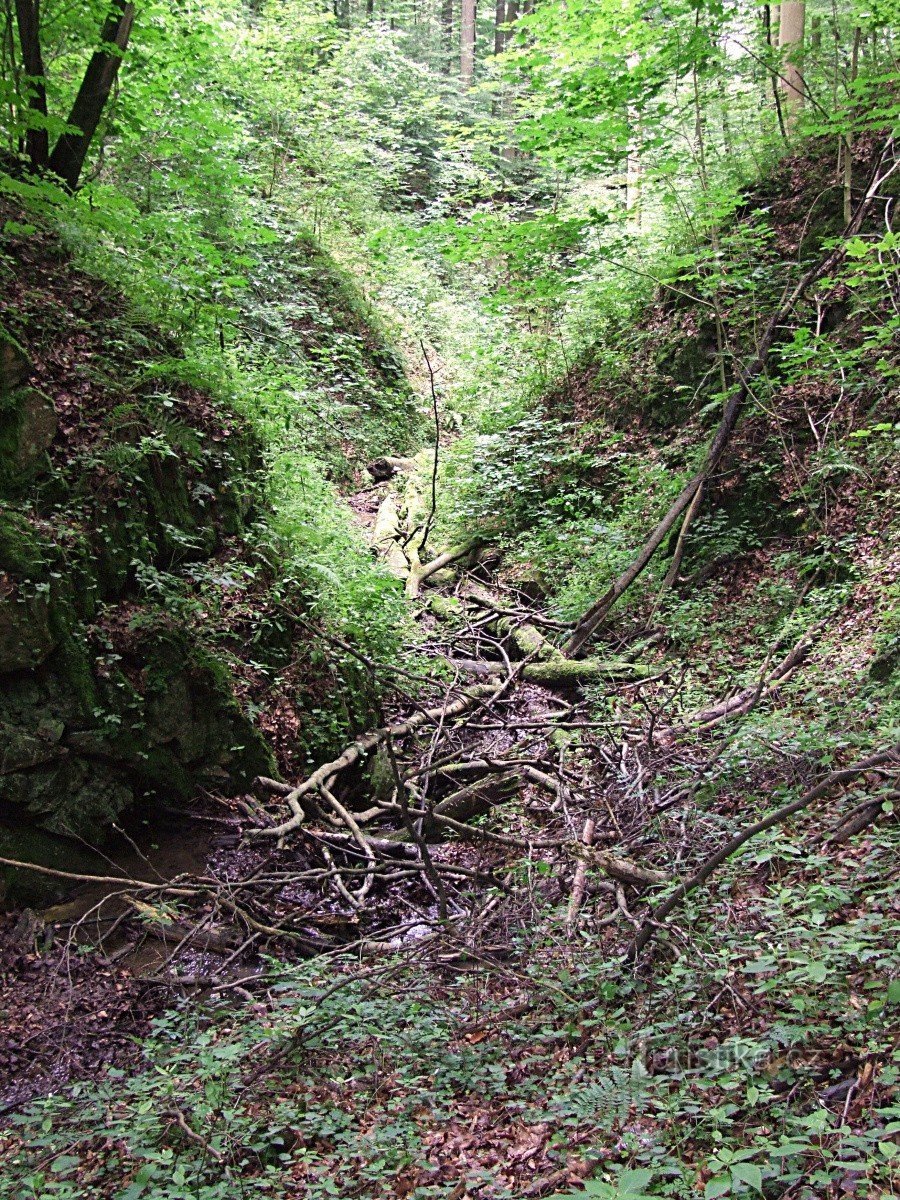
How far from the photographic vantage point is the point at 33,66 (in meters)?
7.32

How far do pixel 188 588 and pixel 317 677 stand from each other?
1.49 meters

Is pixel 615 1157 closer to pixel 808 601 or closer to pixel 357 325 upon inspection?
pixel 808 601

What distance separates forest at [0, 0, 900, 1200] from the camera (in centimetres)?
334

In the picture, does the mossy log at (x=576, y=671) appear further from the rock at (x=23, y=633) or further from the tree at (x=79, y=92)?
the tree at (x=79, y=92)

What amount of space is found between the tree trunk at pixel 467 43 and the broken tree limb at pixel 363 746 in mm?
26560

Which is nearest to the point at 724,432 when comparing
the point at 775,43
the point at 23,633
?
the point at 775,43

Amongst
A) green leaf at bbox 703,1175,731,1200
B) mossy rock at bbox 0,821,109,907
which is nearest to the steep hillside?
mossy rock at bbox 0,821,109,907

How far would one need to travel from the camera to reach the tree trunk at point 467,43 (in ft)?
89.0

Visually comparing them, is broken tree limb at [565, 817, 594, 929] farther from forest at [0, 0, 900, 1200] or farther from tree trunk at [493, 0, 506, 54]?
tree trunk at [493, 0, 506, 54]

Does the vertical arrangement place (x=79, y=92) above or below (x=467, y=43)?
below

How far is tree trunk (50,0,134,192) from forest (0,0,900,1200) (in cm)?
3

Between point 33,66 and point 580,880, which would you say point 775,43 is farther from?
point 580,880

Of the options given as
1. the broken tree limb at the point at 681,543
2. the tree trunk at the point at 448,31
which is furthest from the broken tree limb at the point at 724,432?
the tree trunk at the point at 448,31

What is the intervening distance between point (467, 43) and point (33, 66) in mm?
25084
